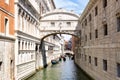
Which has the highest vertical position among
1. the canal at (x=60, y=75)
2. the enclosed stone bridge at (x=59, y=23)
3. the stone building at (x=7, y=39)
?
the enclosed stone bridge at (x=59, y=23)

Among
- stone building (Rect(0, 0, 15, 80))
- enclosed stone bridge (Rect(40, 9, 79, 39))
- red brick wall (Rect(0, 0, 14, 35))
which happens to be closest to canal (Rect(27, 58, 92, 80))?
enclosed stone bridge (Rect(40, 9, 79, 39))

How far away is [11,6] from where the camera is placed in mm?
14320

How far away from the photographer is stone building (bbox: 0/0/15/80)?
12250 mm

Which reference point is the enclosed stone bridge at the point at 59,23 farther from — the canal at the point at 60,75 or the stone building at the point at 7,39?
the stone building at the point at 7,39

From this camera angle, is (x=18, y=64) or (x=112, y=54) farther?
(x=18, y=64)

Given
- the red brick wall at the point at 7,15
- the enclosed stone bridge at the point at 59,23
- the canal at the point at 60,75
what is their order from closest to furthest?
the red brick wall at the point at 7,15
the canal at the point at 60,75
the enclosed stone bridge at the point at 59,23

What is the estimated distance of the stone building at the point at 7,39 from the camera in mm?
12250

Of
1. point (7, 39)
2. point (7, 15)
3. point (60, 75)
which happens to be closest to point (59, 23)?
point (60, 75)

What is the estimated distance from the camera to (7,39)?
43.4 feet

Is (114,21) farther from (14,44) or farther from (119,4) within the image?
(14,44)

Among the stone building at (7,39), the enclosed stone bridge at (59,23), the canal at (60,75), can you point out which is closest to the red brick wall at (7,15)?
the stone building at (7,39)

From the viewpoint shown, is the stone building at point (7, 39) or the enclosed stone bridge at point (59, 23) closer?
the stone building at point (7, 39)

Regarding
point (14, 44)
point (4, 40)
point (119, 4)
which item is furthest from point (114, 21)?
point (14, 44)

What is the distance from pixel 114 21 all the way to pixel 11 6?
7091 mm
